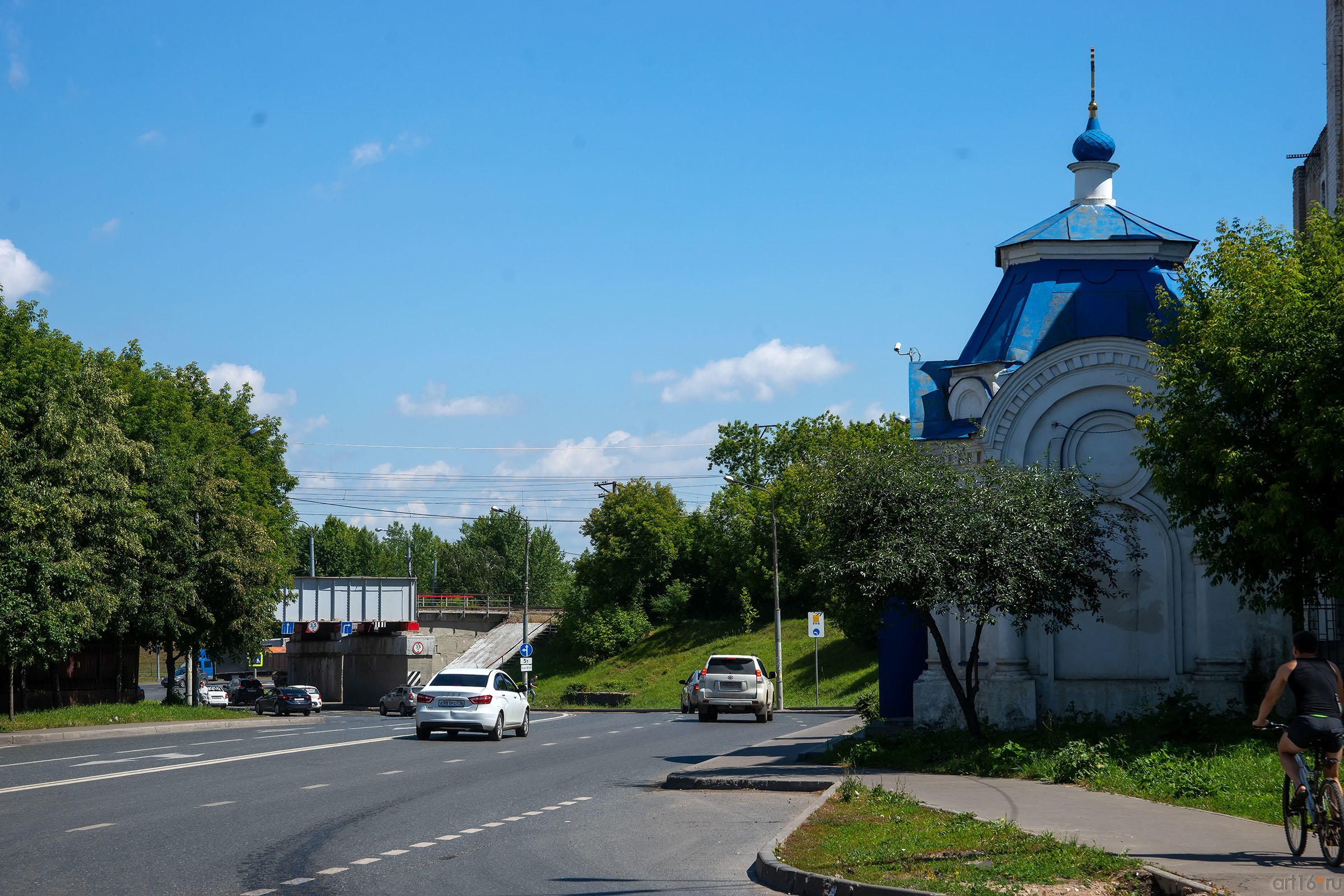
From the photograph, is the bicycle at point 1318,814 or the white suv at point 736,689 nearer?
the bicycle at point 1318,814

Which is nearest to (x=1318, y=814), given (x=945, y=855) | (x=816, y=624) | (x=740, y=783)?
(x=945, y=855)

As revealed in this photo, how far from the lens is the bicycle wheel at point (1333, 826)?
8.85 meters

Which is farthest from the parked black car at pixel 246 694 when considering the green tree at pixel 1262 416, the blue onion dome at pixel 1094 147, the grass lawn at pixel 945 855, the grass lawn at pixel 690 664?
the grass lawn at pixel 945 855

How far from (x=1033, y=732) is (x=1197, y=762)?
4.00m

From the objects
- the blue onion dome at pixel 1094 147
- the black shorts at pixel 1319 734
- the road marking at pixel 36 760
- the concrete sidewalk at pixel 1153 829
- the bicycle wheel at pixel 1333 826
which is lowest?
the road marking at pixel 36 760

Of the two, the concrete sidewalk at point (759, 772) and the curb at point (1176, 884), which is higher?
the curb at point (1176, 884)

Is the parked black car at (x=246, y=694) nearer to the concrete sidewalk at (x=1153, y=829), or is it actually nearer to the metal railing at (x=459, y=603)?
the metal railing at (x=459, y=603)

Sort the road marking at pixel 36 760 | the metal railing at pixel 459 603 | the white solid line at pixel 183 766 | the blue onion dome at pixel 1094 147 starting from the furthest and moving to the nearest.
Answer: the metal railing at pixel 459 603, the blue onion dome at pixel 1094 147, the road marking at pixel 36 760, the white solid line at pixel 183 766

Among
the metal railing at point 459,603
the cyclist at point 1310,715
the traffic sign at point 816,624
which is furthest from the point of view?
the metal railing at point 459,603

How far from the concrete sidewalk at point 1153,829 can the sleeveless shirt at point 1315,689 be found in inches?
42.1

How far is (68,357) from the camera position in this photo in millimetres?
38219

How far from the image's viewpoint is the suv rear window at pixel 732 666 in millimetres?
36219

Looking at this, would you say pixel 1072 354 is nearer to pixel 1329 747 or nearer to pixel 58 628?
pixel 1329 747

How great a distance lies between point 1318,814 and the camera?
29.6ft
